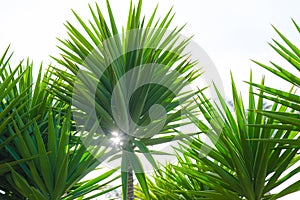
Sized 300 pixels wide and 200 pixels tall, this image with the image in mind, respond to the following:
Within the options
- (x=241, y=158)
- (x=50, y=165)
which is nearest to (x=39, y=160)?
(x=50, y=165)

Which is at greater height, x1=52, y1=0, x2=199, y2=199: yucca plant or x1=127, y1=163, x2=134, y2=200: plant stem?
x1=52, y1=0, x2=199, y2=199: yucca plant

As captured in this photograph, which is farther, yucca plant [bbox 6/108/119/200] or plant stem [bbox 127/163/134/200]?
plant stem [bbox 127/163/134/200]

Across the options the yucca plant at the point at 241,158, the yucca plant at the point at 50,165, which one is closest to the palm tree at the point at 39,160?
the yucca plant at the point at 50,165

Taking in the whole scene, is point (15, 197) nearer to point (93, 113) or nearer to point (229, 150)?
point (93, 113)

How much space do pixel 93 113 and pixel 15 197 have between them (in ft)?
2.68

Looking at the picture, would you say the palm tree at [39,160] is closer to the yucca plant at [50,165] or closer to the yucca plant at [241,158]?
the yucca plant at [50,165]

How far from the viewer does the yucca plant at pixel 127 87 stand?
8.83 feet

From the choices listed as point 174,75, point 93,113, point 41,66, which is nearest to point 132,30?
point 174,75

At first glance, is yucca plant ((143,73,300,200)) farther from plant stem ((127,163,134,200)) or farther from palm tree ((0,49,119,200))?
palm tree ((0,49,119,200))

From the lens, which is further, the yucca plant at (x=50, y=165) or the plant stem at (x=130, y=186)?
the plant stem at (x=130, y=186)

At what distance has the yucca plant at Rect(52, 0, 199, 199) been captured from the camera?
2.69m

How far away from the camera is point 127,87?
9.32ft

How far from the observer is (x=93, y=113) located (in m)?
2.72

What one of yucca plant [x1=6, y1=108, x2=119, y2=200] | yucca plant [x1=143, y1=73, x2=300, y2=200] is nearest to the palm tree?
yucca plant [x1=6, y1=108, x2=119, y2=200]
